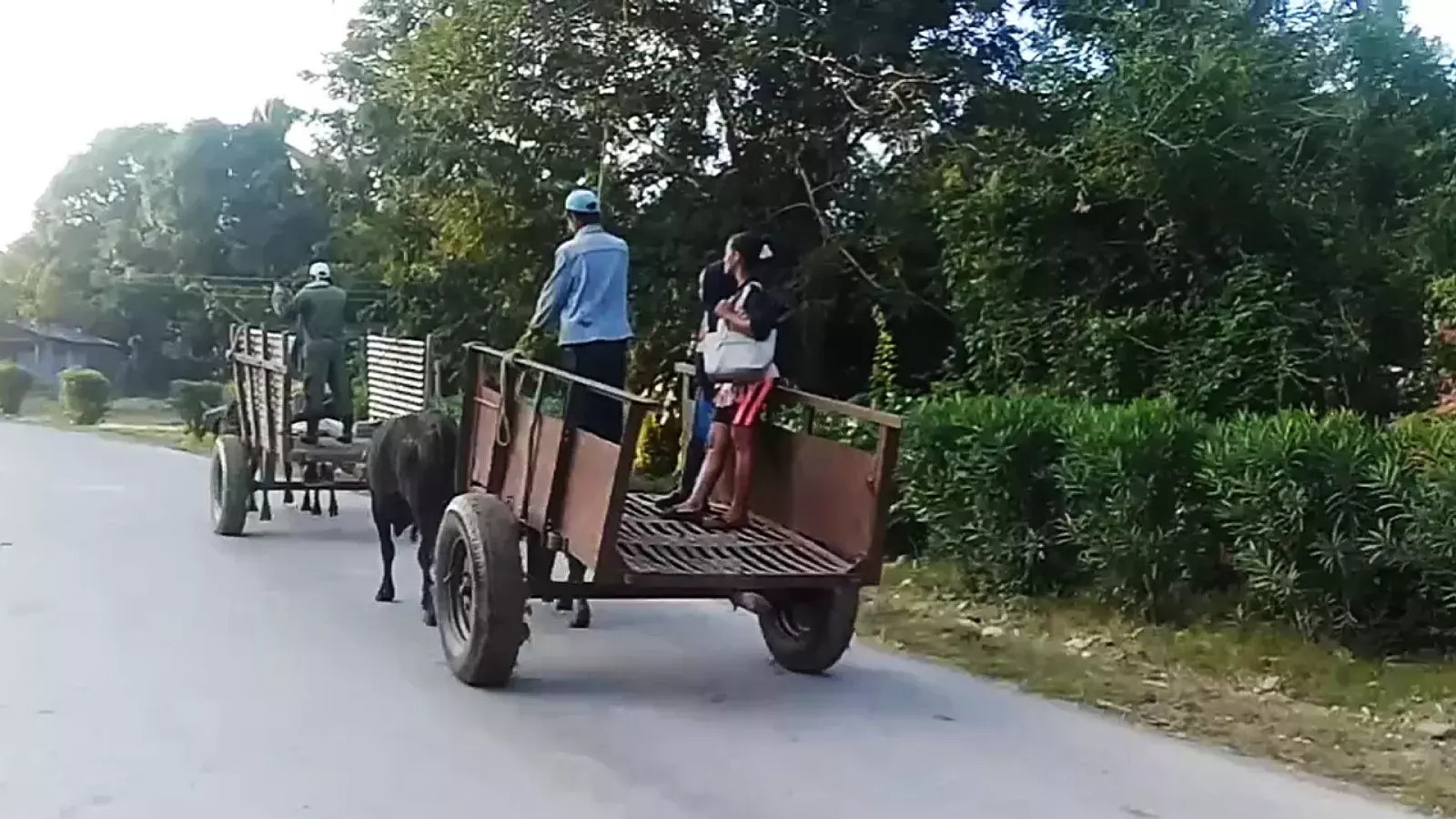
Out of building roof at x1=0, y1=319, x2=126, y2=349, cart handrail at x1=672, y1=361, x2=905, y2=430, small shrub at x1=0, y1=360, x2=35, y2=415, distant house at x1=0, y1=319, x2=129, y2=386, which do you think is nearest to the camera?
cart handrail at x1=672, y1=361, x2=905, y2=430

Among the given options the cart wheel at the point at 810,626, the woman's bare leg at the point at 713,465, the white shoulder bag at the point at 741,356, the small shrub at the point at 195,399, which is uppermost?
the white shoulder bag at the point at 741,356

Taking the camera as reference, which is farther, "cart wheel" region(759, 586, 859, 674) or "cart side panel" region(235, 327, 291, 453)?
"cart side panel" region(235, 327, 291, 453)

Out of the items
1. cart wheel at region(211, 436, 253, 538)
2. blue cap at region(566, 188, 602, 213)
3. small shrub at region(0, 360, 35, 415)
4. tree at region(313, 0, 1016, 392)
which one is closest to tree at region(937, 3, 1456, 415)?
tree at region(313, 0, 1016, 392)

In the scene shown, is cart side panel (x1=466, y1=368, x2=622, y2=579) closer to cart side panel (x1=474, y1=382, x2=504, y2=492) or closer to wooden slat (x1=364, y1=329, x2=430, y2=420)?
cart side panel (x1=474, y1=382, x2=504, y2=492)

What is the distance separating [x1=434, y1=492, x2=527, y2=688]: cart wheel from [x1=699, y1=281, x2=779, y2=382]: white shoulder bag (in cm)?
138

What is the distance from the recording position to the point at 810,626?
8.66m

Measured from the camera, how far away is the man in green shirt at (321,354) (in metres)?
14.1

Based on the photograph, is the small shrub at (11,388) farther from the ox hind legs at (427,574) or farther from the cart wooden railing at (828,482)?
the cart wooden railing at (828,482)

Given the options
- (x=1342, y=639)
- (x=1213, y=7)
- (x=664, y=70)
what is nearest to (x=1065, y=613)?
(x=1342, y=639)

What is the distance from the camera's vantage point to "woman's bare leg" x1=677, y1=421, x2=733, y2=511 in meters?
8.93

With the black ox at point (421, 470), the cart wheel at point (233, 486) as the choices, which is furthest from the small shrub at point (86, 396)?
the black ox at point (421, 470)

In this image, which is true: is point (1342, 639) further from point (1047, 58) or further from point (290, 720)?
point (1047, 58)

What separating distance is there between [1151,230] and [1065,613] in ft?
13.5

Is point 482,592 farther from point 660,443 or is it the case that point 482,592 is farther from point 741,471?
point 660,443
